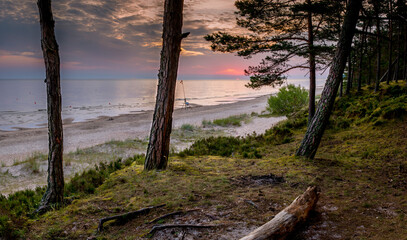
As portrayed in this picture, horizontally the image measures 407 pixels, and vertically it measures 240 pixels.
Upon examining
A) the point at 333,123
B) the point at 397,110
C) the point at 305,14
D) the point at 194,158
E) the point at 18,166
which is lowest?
the point at 18,166

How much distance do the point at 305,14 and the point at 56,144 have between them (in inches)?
432

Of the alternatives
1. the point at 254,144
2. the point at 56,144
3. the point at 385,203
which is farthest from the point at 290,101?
the point at 56,144

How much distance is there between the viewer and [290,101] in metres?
23.4

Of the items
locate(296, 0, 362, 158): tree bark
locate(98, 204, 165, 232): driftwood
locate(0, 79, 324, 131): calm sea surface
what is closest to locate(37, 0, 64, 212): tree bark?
locate(98, 204, 165, 232): driftwood

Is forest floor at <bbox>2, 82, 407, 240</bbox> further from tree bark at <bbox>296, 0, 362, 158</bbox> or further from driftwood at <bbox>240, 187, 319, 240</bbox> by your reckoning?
tree bark at <bbox>296, 0, 362, 158</bbox>

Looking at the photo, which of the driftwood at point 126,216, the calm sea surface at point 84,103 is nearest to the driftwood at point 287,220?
the driftwood at point 126,216

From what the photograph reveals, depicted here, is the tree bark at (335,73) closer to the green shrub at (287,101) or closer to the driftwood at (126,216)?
the driftwood at (126,216)

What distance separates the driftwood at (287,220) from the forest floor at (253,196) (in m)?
0.14

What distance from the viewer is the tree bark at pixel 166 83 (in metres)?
6.04

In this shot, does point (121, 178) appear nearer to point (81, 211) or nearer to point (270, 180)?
point (81, 211)

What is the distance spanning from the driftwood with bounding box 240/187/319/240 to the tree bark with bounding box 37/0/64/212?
4078 mm

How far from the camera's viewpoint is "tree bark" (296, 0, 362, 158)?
20.3ft

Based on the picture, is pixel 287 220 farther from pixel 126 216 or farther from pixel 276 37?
pixel 276 37

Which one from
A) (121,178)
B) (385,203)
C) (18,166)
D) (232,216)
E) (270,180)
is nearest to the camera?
(232,216)
